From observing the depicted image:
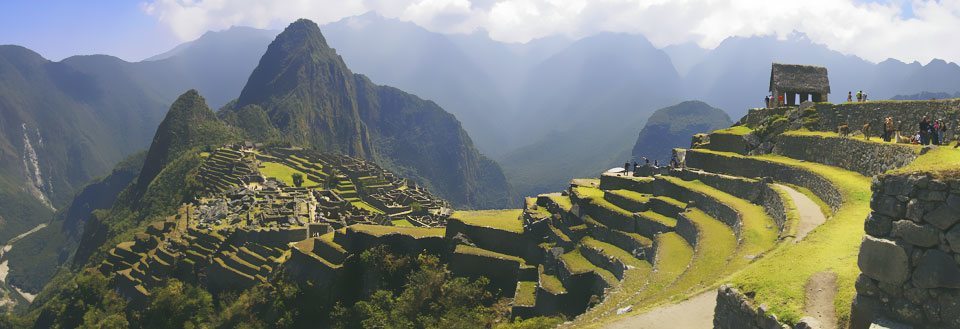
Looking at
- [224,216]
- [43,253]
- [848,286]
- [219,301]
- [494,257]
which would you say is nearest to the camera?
[848,286]

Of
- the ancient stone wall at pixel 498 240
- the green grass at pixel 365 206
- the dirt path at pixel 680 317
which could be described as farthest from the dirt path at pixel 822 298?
the green grass at pixel 365 206

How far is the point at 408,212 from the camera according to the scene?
2542 inches

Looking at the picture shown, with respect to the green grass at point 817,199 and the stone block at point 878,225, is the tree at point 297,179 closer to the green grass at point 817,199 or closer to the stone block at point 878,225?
the green grass at point 817,199

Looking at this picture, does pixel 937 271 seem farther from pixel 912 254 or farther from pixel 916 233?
pixel 916 233

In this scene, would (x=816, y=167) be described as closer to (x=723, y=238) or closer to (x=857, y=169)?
(x=857, y=169)

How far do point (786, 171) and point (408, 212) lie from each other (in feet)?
153

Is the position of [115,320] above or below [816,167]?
below

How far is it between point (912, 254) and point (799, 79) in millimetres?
28573

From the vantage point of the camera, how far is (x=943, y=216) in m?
6.41

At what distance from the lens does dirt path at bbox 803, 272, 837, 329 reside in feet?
25.2

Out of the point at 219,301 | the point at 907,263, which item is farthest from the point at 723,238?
the point at 219,301

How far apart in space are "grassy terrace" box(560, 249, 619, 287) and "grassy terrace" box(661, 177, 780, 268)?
475 cm

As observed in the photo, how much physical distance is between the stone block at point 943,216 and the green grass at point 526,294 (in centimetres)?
1661

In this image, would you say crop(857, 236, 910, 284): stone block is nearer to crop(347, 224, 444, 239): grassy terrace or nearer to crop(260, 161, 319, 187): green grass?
crop(347, 224, 444, 239): grassy terrace
